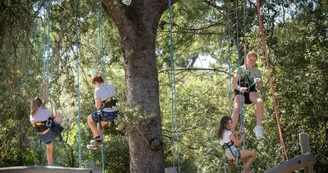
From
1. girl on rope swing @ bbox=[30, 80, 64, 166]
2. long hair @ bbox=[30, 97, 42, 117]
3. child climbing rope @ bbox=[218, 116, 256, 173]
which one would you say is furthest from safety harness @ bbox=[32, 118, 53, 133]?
child climbing rope @ bbox=[218, 116, 256, 173]

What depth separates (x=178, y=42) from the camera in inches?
543

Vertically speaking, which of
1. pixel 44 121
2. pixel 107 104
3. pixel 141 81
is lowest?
pixel 44 121

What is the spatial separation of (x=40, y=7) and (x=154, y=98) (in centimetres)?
216

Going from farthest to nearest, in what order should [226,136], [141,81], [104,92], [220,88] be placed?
[220,88]
[141,81]
[104,92]
[226,136]

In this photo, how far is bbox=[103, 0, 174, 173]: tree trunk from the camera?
10.0 meters

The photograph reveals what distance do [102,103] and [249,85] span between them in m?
1.75

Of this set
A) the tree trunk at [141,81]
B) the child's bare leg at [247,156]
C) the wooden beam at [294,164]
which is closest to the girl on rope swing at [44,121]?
the tree trunk at [141,81]

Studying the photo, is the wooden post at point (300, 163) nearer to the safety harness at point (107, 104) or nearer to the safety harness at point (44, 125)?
the safety harness at point (107, 104)

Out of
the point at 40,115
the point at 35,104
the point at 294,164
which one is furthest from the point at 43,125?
the point at 294,164

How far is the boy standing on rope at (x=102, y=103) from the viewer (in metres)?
7.98

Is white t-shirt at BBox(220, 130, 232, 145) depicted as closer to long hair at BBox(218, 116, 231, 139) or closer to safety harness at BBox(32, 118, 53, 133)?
long hair at BBox(218, 116, 231, 139)

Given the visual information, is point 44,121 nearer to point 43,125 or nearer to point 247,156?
point 43,125

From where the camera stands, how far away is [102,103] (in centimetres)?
810

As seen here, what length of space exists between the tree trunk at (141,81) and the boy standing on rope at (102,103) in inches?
66.8
